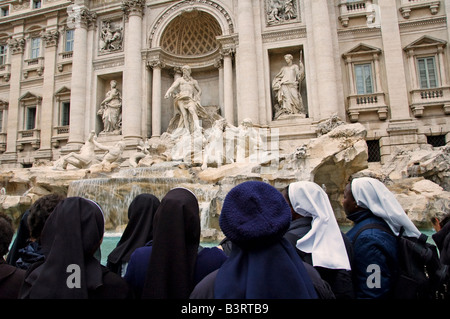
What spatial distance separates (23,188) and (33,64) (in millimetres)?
11742

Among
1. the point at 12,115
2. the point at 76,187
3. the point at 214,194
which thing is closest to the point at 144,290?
the point at 214,194

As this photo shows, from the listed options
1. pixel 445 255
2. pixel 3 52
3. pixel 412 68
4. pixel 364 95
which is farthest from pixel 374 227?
pixel 3 52

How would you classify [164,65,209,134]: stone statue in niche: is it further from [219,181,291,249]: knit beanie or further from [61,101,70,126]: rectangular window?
[219,181,291,249]: knit beanie

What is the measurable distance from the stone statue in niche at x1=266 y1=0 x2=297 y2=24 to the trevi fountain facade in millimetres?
59

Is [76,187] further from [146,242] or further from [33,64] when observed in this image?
[33,64]

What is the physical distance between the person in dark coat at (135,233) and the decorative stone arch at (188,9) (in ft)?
50.5

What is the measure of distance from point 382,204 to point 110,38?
1936 centimetres

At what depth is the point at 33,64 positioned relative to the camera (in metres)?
20.8

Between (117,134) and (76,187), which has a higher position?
(117,134)

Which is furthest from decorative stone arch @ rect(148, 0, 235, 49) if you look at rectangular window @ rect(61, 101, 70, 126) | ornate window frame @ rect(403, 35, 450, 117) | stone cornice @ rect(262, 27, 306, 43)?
ornate window frame @ rect(403, 35, 450, 117)

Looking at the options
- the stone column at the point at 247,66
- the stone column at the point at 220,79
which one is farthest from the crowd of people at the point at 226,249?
the stone column at the point at 220,79

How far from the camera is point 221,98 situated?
17656 mm

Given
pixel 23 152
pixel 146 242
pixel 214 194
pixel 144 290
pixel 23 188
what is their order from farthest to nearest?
1. pixel 23 152
2. pixel 23 188
3. pixel 214 194
4. pixel 146 242
5. pixel 144 290

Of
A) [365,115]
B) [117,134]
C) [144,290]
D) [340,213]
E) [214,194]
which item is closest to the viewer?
[144,290]
